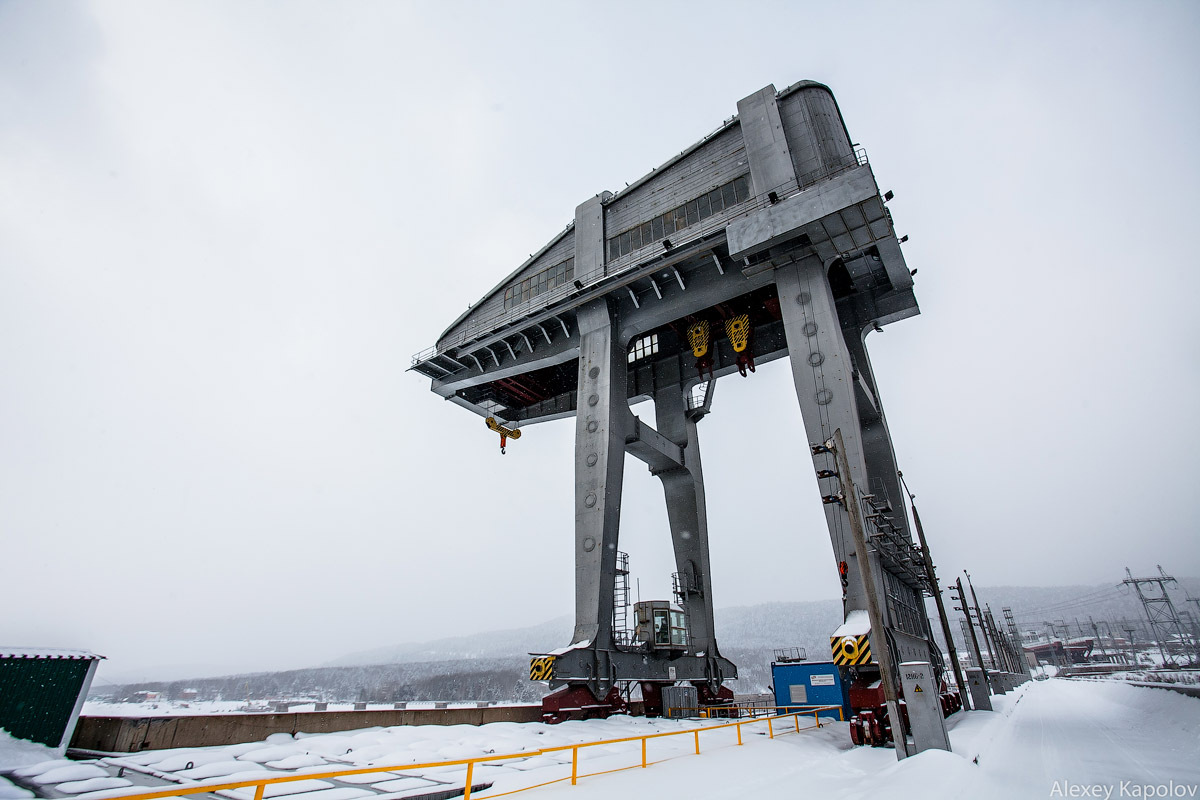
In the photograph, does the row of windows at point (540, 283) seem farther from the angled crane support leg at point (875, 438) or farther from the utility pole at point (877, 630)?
the utility pole at point (877, 630)

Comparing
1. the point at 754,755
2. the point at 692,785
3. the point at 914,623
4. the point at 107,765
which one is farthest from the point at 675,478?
the point at 107,765

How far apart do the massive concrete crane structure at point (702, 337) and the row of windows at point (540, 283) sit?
13 cm

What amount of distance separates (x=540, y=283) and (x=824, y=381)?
16.3m

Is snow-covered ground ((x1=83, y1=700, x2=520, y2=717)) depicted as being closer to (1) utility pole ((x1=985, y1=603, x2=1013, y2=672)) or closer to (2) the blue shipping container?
(2) the blue shipping container

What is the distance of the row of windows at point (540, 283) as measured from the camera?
92.0ft

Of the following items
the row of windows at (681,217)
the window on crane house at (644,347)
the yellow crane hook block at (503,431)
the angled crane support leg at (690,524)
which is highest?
the row of windows at (681,217)

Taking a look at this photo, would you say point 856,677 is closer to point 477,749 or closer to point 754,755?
point 754,755

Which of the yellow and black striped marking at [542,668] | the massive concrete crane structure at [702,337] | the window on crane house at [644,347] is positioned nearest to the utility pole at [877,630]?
the massive concrete crane structure at [702,337]

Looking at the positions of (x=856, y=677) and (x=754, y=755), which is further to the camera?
(x=856, y=677)

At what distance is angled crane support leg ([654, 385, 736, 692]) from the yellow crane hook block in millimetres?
9804

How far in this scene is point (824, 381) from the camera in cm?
1842

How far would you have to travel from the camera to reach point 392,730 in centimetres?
1390

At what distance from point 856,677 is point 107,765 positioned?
17160mm

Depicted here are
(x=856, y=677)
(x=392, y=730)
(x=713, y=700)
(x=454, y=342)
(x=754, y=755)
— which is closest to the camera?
(x=754, y=755)
